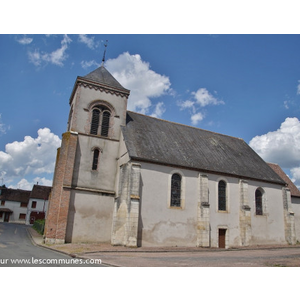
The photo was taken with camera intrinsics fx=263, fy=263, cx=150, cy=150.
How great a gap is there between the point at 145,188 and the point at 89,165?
496 cm

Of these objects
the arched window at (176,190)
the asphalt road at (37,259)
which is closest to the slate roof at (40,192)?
the arched window at (176,190)

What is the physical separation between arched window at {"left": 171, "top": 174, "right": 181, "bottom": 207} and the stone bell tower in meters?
4.66

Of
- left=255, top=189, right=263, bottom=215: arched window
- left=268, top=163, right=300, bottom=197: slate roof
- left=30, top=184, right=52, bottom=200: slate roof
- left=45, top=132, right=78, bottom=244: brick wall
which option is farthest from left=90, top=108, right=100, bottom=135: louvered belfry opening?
left=30, top=184, right=52, bottom=200: slate roof

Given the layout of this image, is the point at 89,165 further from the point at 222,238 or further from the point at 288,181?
the point at 288,181

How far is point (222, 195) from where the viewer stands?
22359mm

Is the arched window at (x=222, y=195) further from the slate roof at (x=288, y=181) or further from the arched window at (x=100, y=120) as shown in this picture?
the slate roof at (x=288, y=181)

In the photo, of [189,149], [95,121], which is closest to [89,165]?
[95,121]

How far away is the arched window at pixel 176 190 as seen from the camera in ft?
66.2

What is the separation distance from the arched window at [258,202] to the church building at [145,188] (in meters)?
0.09

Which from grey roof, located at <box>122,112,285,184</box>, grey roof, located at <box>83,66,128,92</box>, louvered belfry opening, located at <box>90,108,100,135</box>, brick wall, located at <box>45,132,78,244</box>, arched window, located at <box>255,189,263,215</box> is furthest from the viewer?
arched window, located at <box>255,189,263,215</box>

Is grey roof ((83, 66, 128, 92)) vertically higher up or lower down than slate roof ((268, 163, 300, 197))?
higher up

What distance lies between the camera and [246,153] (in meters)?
28.5

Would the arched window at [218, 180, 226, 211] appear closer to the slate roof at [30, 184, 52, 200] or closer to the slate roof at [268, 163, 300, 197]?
the slate roof at [268, 163, 300, 197]

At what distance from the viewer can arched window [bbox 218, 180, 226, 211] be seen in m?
22.1
